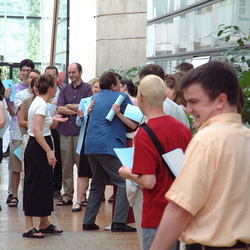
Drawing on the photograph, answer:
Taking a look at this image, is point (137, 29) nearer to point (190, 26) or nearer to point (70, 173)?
point (190, 26)

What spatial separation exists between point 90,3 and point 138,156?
1693 cm

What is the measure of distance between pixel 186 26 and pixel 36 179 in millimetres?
4873

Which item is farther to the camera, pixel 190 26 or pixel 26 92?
pixel 190 26

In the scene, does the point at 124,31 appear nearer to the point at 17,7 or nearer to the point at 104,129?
the point at 104,129

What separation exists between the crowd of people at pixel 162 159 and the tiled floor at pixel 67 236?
0.15m

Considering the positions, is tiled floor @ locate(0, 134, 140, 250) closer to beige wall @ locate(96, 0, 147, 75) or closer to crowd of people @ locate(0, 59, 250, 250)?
crowd of people @ locate(0, 59, 250, 250)

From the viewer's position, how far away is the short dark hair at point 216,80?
104 inches

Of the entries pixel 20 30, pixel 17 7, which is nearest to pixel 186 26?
pixel 20 30

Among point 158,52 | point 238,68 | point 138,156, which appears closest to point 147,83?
point 138,156

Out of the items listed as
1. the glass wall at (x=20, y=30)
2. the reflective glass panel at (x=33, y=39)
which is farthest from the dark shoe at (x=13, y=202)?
the reflective glass panel at (x=33, y=39)

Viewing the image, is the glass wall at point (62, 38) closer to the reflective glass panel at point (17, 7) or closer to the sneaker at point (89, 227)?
the reflective glass panel at point (17, 7)

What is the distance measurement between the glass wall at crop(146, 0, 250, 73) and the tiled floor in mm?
2923

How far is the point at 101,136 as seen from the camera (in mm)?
7633

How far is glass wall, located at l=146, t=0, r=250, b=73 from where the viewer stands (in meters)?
8.92
